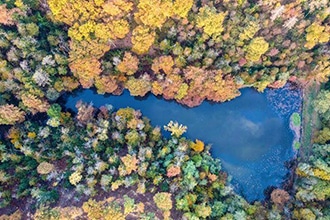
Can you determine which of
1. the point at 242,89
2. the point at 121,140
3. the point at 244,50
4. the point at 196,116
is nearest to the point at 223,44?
the point at 244,50

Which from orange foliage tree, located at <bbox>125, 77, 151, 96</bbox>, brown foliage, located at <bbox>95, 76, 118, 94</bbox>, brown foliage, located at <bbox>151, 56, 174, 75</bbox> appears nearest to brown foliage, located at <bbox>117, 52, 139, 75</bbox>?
orange foliage tree, located at <bbox>125, 77, 151, 96</bbox>

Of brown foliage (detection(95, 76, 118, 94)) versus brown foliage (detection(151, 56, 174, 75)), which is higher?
brown foliage (detection(151, 56, 174, 75))

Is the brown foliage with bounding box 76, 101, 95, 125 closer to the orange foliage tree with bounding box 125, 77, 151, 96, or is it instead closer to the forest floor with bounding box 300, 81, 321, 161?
the orange foliage tree with bounding box 125, 77, 151, 96

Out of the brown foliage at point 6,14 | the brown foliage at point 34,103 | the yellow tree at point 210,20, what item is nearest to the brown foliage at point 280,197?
the yellow tree at point 210,20

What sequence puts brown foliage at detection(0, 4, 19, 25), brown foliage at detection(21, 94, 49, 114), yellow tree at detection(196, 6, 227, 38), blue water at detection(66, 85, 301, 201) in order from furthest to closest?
blue water at detection(66, 85, 301, 201) < brown foliage at detection(0, 4, 19, 25) < yellow tree at detection(196, 6, 227, 38) < brown foliage at detection(21, 94, 49, 114)

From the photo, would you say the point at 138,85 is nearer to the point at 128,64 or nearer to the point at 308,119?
the point at 128,64

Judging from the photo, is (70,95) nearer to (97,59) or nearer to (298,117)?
(97,59)
